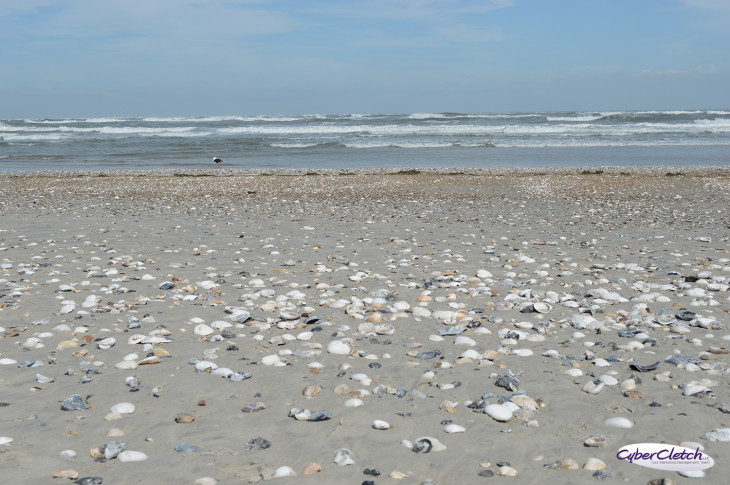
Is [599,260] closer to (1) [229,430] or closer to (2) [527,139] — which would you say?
(1) [229,430]

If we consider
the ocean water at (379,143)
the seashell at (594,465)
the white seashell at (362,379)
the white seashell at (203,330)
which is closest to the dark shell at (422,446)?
the seashell at (594,465)

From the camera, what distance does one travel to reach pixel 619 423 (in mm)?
3395

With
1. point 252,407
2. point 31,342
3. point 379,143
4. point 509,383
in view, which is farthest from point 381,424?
point 379,143

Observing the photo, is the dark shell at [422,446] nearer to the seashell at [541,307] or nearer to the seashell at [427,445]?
the seashell at [427,445]

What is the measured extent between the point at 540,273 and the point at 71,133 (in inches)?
2351

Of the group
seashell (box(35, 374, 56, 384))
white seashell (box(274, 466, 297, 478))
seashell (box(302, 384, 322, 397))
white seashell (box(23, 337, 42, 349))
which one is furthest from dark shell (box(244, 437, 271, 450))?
white seashell (box(23, 337, 42, 349))

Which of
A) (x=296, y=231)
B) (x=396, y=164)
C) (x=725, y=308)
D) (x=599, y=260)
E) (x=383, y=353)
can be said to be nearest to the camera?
(x=383, y=353)

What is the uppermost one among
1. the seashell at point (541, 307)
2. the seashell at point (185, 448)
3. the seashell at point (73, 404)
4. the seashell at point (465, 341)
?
the seashell at point (541, 307)

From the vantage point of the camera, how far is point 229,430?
11.2 feet

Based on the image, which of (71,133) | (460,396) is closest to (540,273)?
(460,396)

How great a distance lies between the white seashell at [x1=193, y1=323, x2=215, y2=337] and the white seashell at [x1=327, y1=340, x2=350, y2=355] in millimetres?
1047

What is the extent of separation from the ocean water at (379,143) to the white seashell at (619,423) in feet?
74.8

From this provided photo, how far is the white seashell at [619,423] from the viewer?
3.37m

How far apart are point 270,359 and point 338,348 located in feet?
1.65
